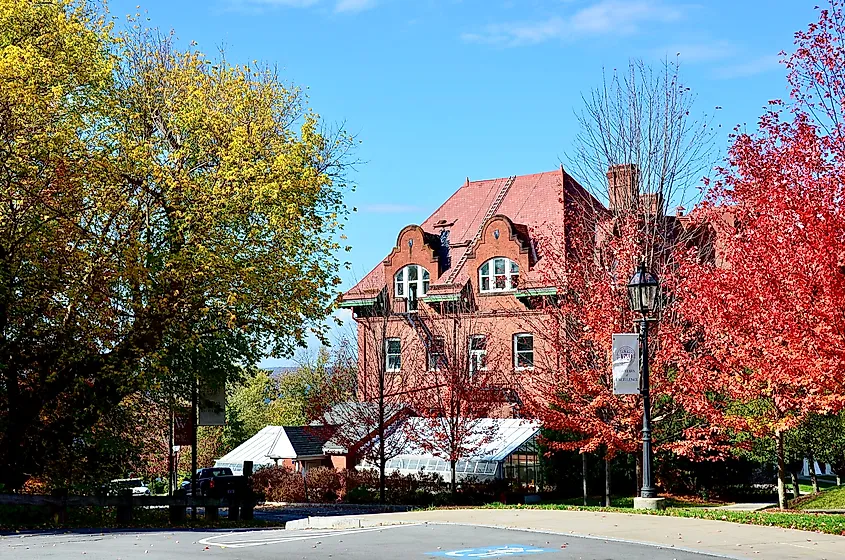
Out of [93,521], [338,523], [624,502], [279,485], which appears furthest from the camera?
[279,485]

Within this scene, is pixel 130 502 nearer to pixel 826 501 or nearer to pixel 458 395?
pixel 458 395

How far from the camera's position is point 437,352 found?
40.3 meters

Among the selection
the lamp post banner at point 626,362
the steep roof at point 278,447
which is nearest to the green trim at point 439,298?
the steep roof at point 278,447

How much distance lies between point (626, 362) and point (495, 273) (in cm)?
2850

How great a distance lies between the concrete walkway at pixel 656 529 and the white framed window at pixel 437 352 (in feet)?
58.7

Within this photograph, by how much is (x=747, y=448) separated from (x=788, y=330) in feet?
38.3

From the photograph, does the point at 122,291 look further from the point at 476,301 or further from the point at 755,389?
the point at 476,301

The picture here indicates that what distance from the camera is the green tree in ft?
75.6

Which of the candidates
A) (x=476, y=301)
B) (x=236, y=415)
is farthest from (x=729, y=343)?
(x=236, y=415)

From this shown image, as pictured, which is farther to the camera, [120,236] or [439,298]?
[439,298]

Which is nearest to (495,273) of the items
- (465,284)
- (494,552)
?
(465,284)

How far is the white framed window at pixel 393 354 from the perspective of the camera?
48.2 meters

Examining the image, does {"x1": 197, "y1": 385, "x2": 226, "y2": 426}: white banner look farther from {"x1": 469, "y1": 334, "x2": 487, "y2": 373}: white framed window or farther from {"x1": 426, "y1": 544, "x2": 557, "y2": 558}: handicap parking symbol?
{"x1": 469, "y1": 334, "x2": 487, "y2": 373}: white framed window

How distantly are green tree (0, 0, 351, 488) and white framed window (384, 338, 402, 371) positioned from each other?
70.5 ft
